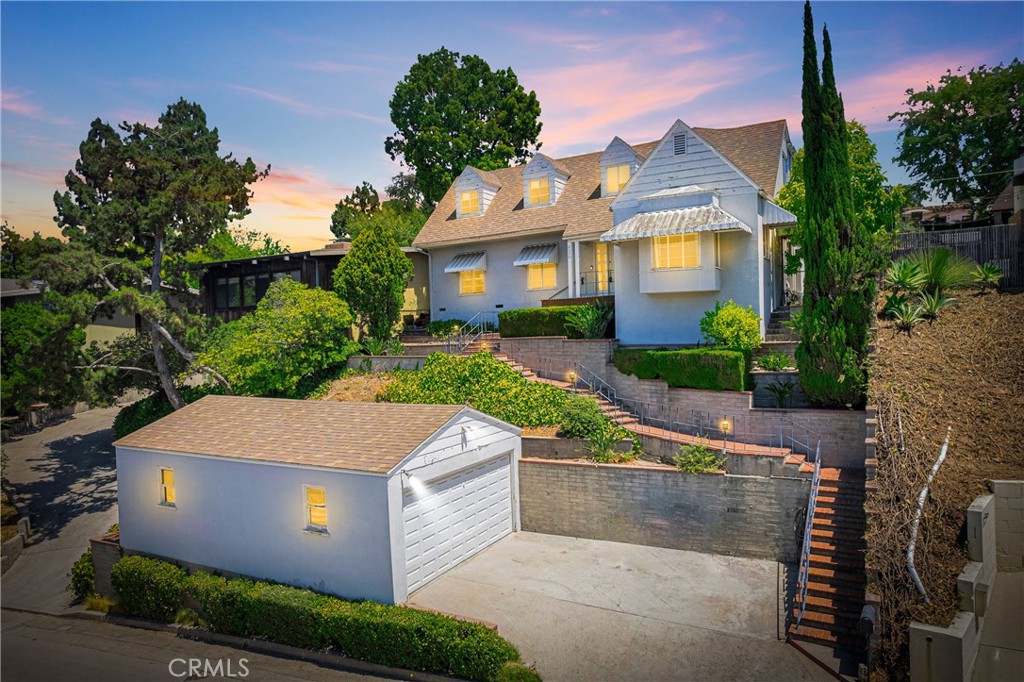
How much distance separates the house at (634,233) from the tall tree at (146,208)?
893cm

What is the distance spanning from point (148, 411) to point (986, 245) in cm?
3319

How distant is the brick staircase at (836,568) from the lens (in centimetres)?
1103

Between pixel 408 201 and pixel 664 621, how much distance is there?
4327 centimetres

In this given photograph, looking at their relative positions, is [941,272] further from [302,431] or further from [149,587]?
[149,587]

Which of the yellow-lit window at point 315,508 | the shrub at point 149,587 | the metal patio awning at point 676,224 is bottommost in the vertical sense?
the shrub at point 149,587

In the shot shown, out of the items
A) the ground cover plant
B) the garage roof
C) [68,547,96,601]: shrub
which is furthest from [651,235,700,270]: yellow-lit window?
[68,547,96,601]: shrub

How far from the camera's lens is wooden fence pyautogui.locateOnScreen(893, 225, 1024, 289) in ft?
67.5

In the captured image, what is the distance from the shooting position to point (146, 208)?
79.9 ft

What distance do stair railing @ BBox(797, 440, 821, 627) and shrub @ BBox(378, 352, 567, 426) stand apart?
698cm

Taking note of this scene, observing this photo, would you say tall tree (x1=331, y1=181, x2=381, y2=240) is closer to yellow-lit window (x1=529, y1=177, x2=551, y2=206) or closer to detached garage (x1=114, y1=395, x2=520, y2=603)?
yellow-lit window (x1=529, y1=177, x2=551, y2=206)

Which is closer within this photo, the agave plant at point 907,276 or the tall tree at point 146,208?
the agave plant at point 907,276

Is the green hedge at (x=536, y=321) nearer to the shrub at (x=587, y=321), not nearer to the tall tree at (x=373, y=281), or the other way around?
the shrub at (x=587, y=321)

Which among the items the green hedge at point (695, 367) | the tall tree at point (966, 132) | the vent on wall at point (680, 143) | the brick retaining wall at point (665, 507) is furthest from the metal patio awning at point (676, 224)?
the tall tree at point (966, 132)

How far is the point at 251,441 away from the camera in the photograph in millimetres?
15297
